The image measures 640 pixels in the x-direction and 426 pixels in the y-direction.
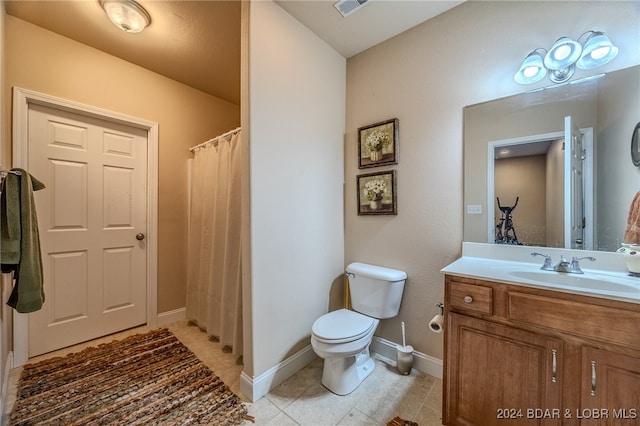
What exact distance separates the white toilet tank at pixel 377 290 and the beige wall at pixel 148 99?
1867 mm

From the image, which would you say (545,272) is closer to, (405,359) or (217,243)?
(405,359)

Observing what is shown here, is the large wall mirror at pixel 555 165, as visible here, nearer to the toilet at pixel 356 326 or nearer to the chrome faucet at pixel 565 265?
the chrome faucet at pixel 565 265

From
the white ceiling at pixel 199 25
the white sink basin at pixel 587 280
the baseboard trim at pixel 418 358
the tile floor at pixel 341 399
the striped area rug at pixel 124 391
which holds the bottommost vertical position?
the tile floor at pixel 341 399

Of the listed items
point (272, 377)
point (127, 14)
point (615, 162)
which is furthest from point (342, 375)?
point (127, 14)

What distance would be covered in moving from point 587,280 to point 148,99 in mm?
3379

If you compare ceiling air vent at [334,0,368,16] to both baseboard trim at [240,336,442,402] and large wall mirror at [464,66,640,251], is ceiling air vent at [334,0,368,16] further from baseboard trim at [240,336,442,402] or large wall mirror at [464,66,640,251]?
baseboard trim at [240,336,442,402]

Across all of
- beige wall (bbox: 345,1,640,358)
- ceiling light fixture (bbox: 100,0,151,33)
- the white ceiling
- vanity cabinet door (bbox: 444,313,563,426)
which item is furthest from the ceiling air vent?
vanity cabinet door (bbox: 444,313,563,426)

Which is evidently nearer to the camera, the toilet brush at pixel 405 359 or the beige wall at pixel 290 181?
the beige wall at pixel 290 181

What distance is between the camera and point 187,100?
2596 mm

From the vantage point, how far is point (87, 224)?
2.07 meters

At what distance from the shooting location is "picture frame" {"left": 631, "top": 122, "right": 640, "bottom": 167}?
3.78ft

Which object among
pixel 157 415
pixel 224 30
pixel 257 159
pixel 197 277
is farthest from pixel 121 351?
pixel 224 30

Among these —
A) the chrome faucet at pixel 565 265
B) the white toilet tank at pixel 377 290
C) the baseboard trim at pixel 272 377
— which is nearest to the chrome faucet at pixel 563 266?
the chrome faucet at pixel 565 265

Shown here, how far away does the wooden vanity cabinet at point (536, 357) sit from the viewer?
87cm
